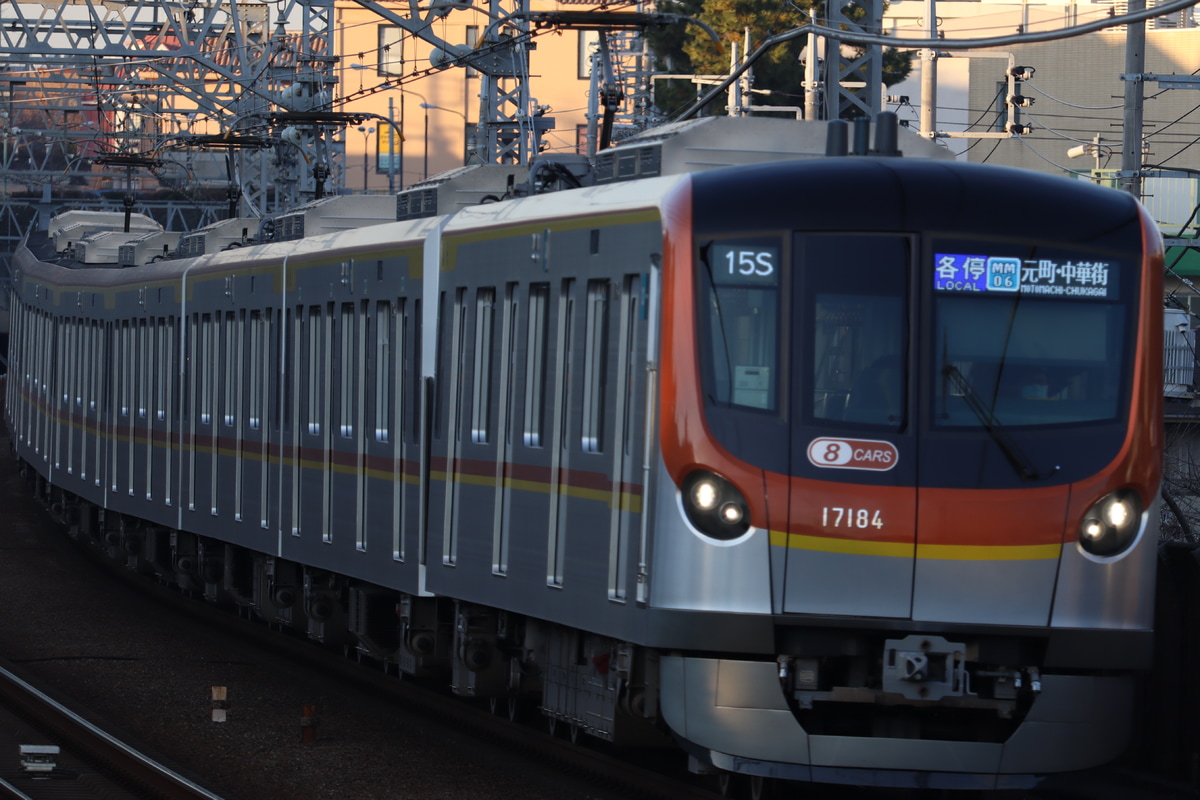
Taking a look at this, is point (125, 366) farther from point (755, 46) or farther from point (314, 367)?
point (755, 46)

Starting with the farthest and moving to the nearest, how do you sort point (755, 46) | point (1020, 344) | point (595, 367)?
point (755, 46) < point (595, 367) < point (1020, 344)

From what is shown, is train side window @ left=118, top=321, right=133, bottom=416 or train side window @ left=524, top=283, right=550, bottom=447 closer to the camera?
→ train side window @ left=524, top=283, right=550, bottom=447

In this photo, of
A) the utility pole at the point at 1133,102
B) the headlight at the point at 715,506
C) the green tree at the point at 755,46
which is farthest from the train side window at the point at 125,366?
the green tree at the point at 755,46

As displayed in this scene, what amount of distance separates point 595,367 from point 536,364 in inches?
30.5

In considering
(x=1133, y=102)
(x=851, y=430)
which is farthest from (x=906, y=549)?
(x=1133, y=102)

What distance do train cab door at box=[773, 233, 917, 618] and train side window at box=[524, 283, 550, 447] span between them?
2021 mm

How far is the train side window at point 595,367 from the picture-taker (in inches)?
375

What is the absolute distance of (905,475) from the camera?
838cm

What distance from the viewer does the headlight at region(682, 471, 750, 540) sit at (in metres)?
8.41

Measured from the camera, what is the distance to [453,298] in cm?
1152

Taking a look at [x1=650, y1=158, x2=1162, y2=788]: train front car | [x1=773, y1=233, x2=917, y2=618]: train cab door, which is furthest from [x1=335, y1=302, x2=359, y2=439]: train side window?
[x1=773, y1=233, x2=917, y2=618]: train cab door

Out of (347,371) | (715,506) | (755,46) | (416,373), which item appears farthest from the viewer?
(755,46)

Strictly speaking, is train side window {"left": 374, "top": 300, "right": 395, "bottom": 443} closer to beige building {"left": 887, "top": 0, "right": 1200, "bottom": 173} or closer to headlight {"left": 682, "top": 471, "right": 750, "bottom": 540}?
headlight {"left": 682, "top": 471, "right": 750, "bottom": 540}

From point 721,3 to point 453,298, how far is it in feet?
118
